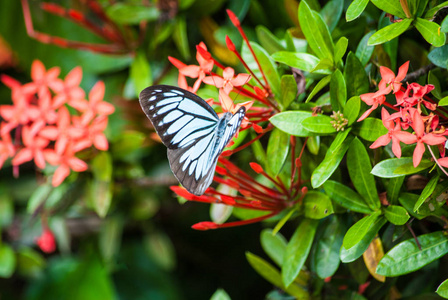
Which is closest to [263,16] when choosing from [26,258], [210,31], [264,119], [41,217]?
[210,31]

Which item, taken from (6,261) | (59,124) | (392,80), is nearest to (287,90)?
(392,80)

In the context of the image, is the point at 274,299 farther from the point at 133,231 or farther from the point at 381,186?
the point at 133,231

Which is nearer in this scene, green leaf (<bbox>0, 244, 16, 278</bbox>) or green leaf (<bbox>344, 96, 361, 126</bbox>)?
green leaf (<bbox>344, 96, 361, 126</bbox>)

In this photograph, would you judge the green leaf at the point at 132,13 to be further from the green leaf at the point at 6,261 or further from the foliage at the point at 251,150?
the green leaf at the point at 6,261

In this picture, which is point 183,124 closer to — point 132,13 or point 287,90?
point 287,90

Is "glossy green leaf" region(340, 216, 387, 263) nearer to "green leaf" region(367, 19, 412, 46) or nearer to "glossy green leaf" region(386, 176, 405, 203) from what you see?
"glossy green leaf" region(386, 176, 405, 203)

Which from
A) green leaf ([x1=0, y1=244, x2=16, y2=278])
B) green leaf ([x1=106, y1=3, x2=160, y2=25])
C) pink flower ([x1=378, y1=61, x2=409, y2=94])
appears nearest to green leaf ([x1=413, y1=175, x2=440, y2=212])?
pink flower ([x1=378, y1=61, x2=409, y2=94])
